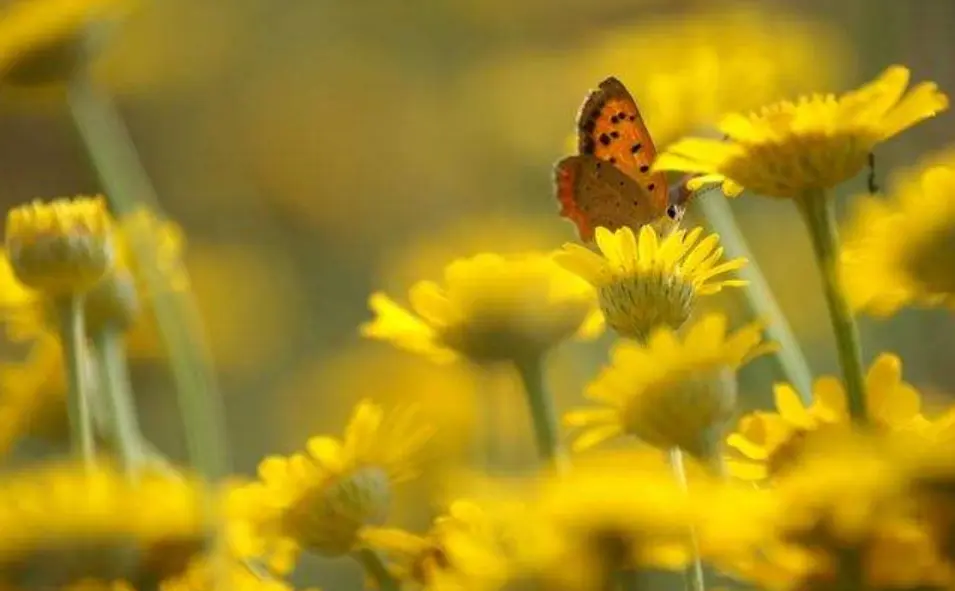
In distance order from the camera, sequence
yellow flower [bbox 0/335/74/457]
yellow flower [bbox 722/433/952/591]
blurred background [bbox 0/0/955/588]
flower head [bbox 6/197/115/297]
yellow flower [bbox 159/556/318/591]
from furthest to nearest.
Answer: blurred background [bbox 0/0/955/588] < yellow flower [bbox 0/335/74/457] < flower head [bbox 6/197/115/297] < yellow flower [bbox 159/556/318/591] < yellow flower [bbox 722/433/952/591]

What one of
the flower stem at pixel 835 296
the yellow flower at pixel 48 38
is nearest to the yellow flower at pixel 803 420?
the flower stem at pixel 835 296

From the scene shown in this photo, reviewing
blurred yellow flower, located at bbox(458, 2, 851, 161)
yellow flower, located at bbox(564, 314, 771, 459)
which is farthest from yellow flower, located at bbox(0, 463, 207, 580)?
blurred yellow flower, located at bbox(458, 2, 851, 161)

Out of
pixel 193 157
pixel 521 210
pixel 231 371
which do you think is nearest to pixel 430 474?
pixel 521 210

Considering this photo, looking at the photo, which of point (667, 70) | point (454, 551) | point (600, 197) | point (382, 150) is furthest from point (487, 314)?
point (382, 150)

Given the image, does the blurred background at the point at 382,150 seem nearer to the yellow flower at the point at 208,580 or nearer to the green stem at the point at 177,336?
the green stem at the point at 177,336

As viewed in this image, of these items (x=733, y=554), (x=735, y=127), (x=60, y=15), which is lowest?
(x=733, y=554)

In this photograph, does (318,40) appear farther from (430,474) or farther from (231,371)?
(430,474)

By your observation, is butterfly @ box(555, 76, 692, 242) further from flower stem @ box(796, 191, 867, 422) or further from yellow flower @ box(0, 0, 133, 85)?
yellow flower @ box(0, 0, 133, 85)
